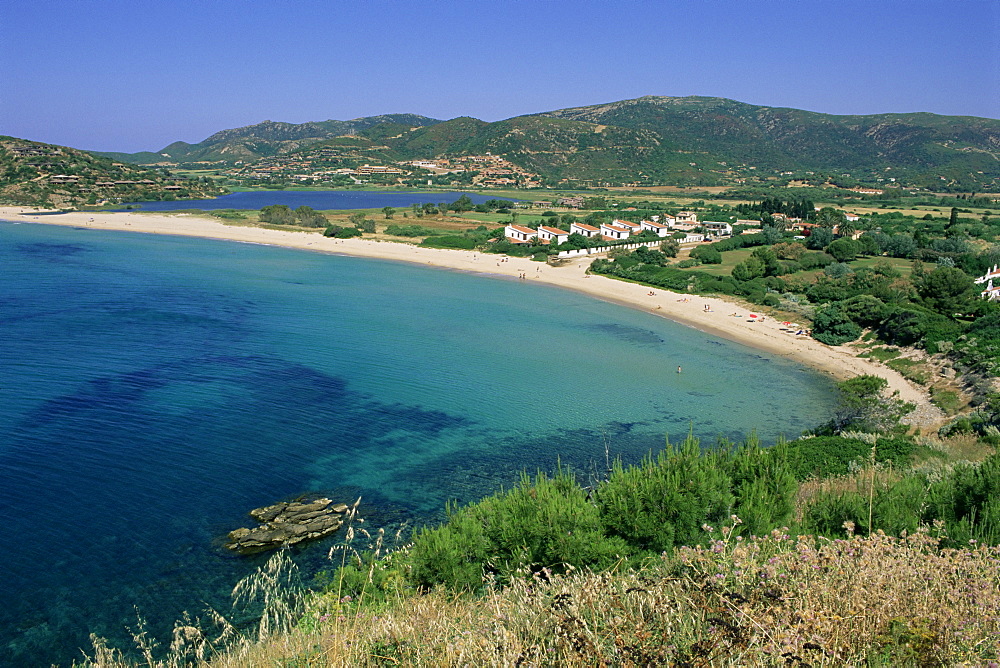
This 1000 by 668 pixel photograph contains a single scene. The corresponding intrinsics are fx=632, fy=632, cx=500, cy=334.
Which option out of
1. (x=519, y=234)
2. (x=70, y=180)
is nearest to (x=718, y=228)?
(x=519, y=234)

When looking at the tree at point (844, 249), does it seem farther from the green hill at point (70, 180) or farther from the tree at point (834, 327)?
the green hill at point (70, 180)

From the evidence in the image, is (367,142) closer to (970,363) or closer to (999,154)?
(999,154)

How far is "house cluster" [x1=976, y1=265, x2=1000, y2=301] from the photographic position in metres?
29.7

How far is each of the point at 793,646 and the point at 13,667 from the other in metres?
10.1

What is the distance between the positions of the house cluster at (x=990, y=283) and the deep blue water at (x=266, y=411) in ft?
40.5

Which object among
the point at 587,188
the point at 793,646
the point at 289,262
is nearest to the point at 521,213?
the point at 289,262

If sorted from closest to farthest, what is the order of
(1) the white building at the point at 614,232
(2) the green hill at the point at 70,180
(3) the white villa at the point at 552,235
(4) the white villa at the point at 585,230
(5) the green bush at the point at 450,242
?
(3) the white villa at the point at 552,235
(5) the green bush at the point at 450,242
(4) the white villa at the point at 585,230
(1) the white building at the point at 614,232
(2) the green hill at the point at 70,180

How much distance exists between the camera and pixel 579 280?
43250 mm

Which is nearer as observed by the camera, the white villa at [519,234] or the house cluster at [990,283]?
the house cluster at [990,283]

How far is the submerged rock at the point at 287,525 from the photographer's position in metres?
11.8

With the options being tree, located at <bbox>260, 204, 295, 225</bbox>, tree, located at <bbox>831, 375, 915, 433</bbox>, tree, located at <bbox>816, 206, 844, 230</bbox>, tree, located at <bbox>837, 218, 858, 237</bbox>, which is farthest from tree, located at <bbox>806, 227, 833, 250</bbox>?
tree, located at <bbox>260, 204, 295, 225</bbox>

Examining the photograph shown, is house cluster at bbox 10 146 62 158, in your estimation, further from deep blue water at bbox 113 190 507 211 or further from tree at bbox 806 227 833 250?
tree at bbox 806 227 833 250

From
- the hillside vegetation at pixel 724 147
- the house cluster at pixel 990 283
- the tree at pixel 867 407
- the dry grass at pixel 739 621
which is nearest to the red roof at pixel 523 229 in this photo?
the house cluster at pixel 990 283

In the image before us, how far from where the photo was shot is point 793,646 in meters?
3.20
